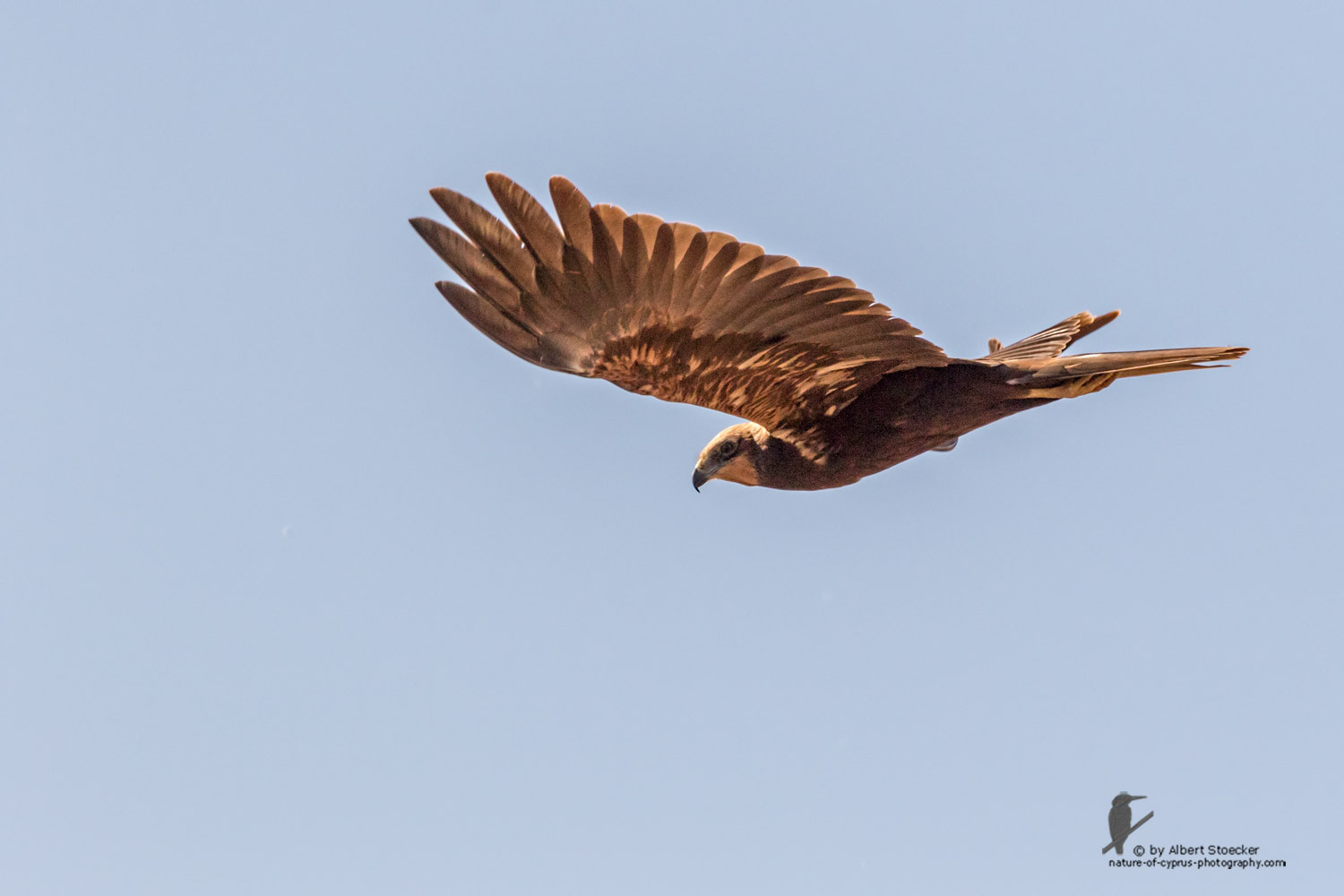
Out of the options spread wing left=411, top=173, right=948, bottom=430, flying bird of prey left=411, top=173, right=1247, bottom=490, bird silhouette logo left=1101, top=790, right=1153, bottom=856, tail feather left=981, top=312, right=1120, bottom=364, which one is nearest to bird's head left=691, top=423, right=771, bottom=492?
flying bird of prey left=411, top=173, right=1247, bottom=490

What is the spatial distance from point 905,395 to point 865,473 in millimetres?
757

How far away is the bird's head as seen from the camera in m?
9.34

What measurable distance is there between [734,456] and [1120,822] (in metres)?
5.71

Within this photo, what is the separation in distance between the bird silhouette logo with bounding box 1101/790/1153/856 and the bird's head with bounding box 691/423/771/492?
5.23 m

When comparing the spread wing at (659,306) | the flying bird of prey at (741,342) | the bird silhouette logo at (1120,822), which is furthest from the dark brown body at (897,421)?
the bird silhouette logo at (1120,822)

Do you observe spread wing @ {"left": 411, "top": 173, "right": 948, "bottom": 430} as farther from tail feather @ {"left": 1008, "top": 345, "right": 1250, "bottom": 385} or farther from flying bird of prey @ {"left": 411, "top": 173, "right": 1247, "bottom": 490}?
tail feather @ {"left": 1008, "top": 345, "right": 1250, "bottom": 385}

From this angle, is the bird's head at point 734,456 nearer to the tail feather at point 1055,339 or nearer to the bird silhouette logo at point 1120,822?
the tail feather at point 1055,339

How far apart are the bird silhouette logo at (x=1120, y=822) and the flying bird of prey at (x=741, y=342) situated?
187 inches

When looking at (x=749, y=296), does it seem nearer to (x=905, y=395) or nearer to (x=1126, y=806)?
(x=905, y=395)

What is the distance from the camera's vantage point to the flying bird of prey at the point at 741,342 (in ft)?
24.6

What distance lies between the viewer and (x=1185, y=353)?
8.23 metres

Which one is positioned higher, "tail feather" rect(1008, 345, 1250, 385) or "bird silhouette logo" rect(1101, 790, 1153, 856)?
"tail feather" rect(1008, 345, 1250, 385)

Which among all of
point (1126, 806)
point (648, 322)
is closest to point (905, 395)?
point (648, 322)

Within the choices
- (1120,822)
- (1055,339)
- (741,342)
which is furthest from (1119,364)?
(1120,822)
